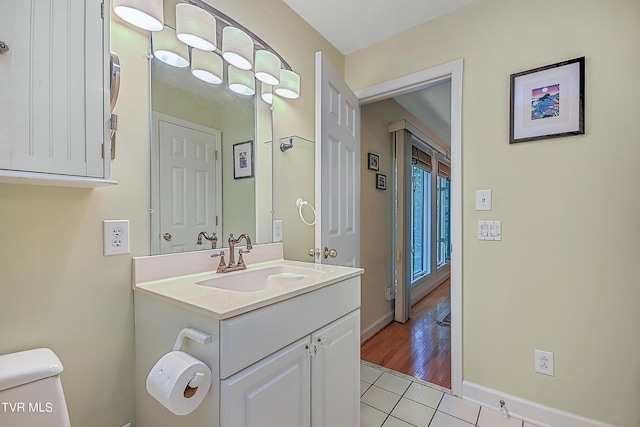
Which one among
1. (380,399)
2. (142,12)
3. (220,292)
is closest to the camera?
(220,292)

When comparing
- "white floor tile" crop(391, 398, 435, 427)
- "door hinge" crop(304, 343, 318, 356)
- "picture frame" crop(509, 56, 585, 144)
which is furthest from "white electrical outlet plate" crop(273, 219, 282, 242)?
"picture frame" crop(509, 56, 585, 144)

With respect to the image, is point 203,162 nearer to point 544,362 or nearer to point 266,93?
point 266,93

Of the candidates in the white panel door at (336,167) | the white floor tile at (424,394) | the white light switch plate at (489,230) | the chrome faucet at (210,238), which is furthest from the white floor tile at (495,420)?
the chrome faucet at (210,238)

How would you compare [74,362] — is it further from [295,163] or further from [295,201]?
[295,163]

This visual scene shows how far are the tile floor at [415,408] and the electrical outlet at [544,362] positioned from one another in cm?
30

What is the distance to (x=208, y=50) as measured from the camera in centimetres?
136

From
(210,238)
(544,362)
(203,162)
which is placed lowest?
(544,362)

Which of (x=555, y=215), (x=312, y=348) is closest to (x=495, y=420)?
(x=555, y=215)

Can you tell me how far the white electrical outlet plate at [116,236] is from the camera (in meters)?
1.06

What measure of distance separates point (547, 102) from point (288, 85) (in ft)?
4.72

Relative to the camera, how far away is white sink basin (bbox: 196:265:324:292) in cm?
128

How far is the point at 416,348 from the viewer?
2432mm

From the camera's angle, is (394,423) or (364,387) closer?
(394,423)

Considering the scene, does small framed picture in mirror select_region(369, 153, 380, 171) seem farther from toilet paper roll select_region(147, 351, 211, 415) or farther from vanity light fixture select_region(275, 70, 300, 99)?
toilet paper roll select_region(147, 351, 211, 415)
